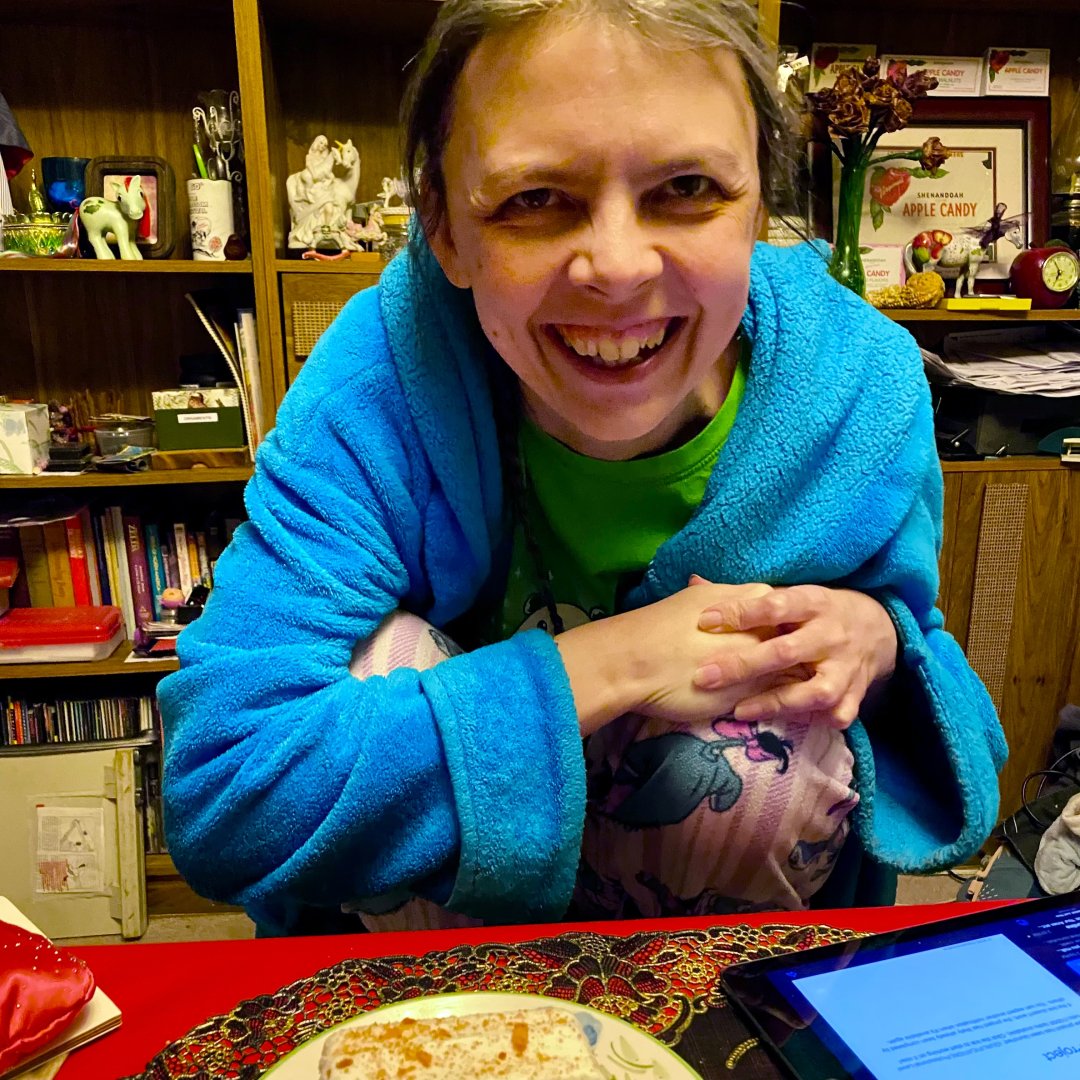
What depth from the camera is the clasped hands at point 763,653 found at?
0.75 metres

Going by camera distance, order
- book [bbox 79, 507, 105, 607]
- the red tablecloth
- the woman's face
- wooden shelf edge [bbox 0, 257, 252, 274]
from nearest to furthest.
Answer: the red tablecloth < the woman's face < wooden shelf edge [bbox 0, 257, 252, 274] < book [bbox 79, 507, 105, 607]

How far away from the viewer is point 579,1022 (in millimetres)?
451

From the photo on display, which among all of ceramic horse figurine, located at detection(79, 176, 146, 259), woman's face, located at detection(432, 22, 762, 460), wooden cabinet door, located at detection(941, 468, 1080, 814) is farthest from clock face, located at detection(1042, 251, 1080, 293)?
ceramic horse figurine, located at detection(79, 176, 146, 259)

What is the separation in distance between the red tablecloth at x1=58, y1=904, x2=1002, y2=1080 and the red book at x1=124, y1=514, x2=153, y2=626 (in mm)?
1367

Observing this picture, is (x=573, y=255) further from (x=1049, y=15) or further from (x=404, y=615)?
(x=1049, y=15)

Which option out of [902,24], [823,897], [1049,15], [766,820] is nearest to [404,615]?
[766,820]

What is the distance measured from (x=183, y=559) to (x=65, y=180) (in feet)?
2.50

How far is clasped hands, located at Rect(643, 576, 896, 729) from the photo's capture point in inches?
29.6

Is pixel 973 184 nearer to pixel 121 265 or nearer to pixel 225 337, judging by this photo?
pixel 225 337

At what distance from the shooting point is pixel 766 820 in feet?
2.52

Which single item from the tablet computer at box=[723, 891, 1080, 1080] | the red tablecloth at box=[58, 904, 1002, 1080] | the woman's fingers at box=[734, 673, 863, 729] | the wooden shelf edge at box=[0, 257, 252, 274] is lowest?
the red tablecloth at box=[58, 904, 1002, 1080]

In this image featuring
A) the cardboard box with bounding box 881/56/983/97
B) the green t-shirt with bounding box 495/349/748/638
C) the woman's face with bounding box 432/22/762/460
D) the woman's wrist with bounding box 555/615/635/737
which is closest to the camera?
the woman's face with bounding box 432/22/762/460

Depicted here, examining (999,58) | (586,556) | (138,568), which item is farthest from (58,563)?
(999,58)

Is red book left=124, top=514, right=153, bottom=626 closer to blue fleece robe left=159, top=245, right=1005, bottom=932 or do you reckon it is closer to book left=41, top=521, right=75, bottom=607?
book left=41, top=521, right=75, bottom=607
